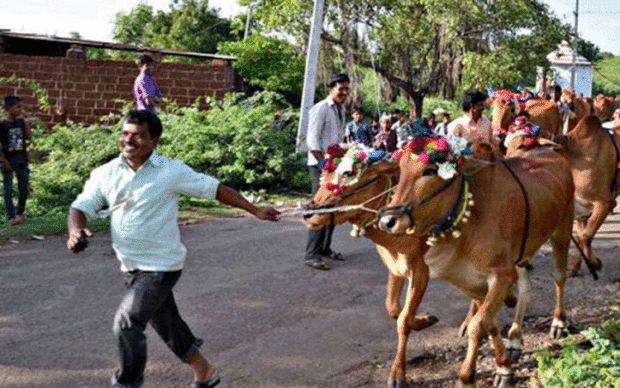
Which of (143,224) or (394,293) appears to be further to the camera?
(394,293)

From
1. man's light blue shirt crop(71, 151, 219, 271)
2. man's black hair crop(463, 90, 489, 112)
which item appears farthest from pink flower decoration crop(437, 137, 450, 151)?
man's black hair crop(463, 90, 489, 112)

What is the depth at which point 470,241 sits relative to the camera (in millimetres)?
5441

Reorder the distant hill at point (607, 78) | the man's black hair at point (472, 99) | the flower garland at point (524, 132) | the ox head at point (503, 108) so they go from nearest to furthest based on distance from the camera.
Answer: the flower garland at point (524, 132), the man's black hair at point (472, 99), the ox head at point (503, 108), the distant hill at point (607, 78)

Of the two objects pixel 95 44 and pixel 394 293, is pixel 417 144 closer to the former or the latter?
pixel 394 293

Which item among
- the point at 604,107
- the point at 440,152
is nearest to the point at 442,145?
the point at 440,152

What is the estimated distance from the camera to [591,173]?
877 centimetres

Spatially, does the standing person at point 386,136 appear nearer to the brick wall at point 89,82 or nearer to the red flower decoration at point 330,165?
the brick wall at point 89,82

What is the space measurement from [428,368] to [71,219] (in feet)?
9.36

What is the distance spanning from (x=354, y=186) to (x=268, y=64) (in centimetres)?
1673

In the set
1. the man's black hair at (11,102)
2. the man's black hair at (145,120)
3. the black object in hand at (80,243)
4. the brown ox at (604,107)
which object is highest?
the brown ox at (604,107)

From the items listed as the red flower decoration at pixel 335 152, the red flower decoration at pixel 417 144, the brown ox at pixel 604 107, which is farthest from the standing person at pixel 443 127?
the brown ox at pixel 604 107

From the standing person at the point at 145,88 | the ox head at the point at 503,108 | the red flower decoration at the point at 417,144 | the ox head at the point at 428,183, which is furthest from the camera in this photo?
the standing person at the point at 145,88

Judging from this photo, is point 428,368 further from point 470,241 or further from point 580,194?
point 580,194

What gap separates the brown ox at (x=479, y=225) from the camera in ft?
17.1
